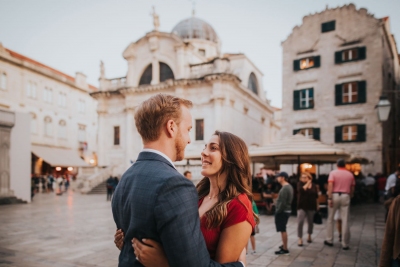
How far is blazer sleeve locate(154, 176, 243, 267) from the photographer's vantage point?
1.54 metres

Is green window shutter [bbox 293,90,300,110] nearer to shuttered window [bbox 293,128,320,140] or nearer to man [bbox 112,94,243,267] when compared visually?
shuttered window [bbox 293,128,320,140]

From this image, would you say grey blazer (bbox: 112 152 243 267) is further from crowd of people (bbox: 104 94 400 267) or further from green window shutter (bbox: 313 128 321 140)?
green window shutter (bbox: 313 128 321 140)

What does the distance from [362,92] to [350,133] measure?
3.00m

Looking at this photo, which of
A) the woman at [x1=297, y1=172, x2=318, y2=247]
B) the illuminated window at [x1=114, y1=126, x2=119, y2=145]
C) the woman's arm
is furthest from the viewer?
the illuminated window at [x1=114, y1=126, x2=119, y2=145]

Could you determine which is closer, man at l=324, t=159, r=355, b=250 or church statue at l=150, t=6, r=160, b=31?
man at l=324, t=159, r=355, b=250

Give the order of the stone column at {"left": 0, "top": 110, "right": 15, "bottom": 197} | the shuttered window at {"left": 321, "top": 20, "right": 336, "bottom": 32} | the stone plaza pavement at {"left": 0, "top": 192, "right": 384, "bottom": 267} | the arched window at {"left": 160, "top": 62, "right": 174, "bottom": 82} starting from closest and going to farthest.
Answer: the stone plaza pavement at {"left": 0, "top": 192, "right": 384, "bottom": 267}
the stone column at {"left": 0, "top": 110, "right": 15, "bottom": 197}
the shuttered window at {"left": 321, "top": 20, "right": 336, "bottom": 32}
the arched window at {"left": 160, "top": 62, "right": 174, "bottom": 82}

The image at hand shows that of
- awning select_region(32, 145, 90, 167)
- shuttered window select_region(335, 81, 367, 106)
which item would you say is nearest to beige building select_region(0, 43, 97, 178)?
awning select_region(32, 145, 90, 167)

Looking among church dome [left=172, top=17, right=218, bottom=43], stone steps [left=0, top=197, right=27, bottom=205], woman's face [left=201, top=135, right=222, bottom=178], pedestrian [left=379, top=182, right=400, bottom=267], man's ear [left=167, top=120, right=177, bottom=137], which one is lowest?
stone steps [left=0, top=197, right=27, bottom=205]

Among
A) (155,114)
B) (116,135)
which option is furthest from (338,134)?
(155,114)

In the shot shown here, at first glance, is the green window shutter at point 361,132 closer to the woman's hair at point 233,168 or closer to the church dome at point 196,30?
the woman's hair at point 233,168

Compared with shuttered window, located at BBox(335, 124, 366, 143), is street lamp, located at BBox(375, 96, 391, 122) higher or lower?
higher

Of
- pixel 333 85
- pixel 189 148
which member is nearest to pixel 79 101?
pixel 189 148

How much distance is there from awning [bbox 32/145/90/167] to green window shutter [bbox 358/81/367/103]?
3164 centimetres

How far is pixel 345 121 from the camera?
23.0 meters
